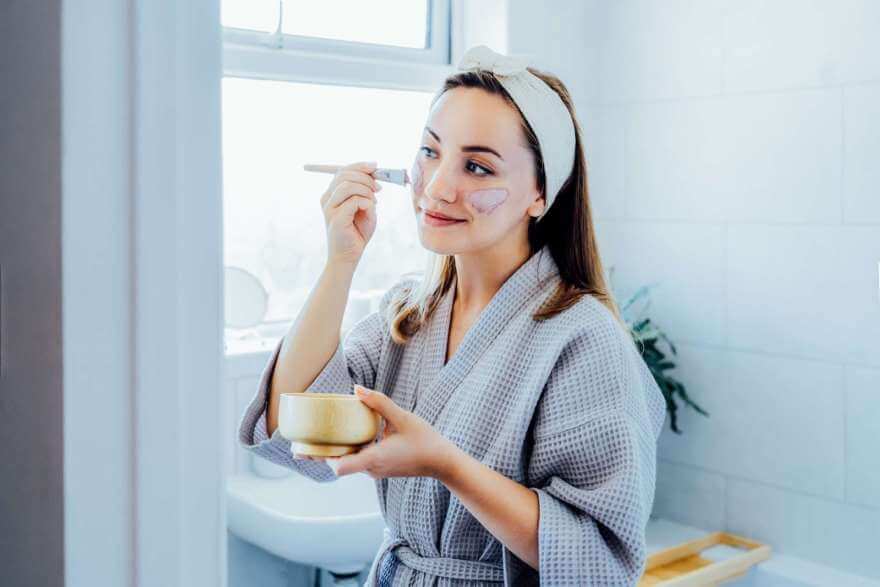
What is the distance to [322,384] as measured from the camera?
1283mm

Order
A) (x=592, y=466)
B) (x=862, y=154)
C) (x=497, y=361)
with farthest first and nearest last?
(x=862, y=154) → (x=497, y=361) → (x=592, y=466)

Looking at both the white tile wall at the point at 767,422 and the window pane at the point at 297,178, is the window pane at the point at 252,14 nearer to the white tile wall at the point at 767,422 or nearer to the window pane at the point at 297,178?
the window pane at the point at 297,178

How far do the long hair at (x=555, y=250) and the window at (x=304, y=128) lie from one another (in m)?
0.77

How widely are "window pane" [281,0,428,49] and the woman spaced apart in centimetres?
106

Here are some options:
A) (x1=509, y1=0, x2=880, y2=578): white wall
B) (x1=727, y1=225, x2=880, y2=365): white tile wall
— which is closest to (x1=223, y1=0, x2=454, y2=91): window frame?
Result: (x1=509, y1=0, x2=880, y2=578): white wall

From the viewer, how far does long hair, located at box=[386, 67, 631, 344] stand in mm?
1269

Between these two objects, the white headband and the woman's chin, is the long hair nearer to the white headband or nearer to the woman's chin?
the white headband

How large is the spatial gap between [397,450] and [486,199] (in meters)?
0.40

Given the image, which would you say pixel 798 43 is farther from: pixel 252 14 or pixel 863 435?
pixel 252 14

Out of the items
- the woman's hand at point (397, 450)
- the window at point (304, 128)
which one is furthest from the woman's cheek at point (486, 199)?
the window at point (304, 128)

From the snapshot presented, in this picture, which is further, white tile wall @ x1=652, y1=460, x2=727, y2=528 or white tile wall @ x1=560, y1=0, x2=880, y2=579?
white tile wall @ x1=652, y1=460, x2=727, y2=528

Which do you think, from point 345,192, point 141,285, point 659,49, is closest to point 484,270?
point 345,192

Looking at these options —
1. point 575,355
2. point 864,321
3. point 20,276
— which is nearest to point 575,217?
point 575,355

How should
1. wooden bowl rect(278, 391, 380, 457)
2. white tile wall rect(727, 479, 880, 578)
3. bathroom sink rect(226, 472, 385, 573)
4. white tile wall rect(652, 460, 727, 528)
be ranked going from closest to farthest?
wooden bowl rect(278, 391, 380, 457) → bathroom sink rect(226, 472, 385, 573) → white tile wall rect(727, 479, 880, 578) → white tile wall rect(652, 460, 727, 528)
